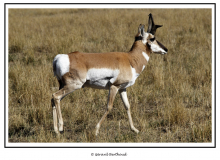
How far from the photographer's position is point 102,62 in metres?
4.41

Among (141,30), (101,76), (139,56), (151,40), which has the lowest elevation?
(101,76)

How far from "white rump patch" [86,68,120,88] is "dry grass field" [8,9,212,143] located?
2.74ft

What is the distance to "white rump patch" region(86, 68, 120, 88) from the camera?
4336 mm

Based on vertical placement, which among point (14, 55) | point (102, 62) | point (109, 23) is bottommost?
point (102, 62)

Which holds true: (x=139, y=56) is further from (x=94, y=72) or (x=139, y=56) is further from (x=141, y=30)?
(x=94, y=72)

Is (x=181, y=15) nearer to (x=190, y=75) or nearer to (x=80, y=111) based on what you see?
(x=190, y=75)

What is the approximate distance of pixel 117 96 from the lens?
20.8 feet

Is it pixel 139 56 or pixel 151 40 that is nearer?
pixel 139 56

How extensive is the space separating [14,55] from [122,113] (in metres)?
6.13

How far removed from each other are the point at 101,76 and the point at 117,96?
79.6 inches

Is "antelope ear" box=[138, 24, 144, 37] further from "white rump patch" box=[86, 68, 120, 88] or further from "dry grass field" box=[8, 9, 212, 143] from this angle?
"dry grass field" box=[8, 9, 212, 143]

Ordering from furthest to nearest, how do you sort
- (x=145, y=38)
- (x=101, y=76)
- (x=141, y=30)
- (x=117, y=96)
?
(x=117, y=96) → (x=145, y=38) → (x=141, y=30) → (x=101, y=76)

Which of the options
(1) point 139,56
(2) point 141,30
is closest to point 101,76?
(1) point 139,56
